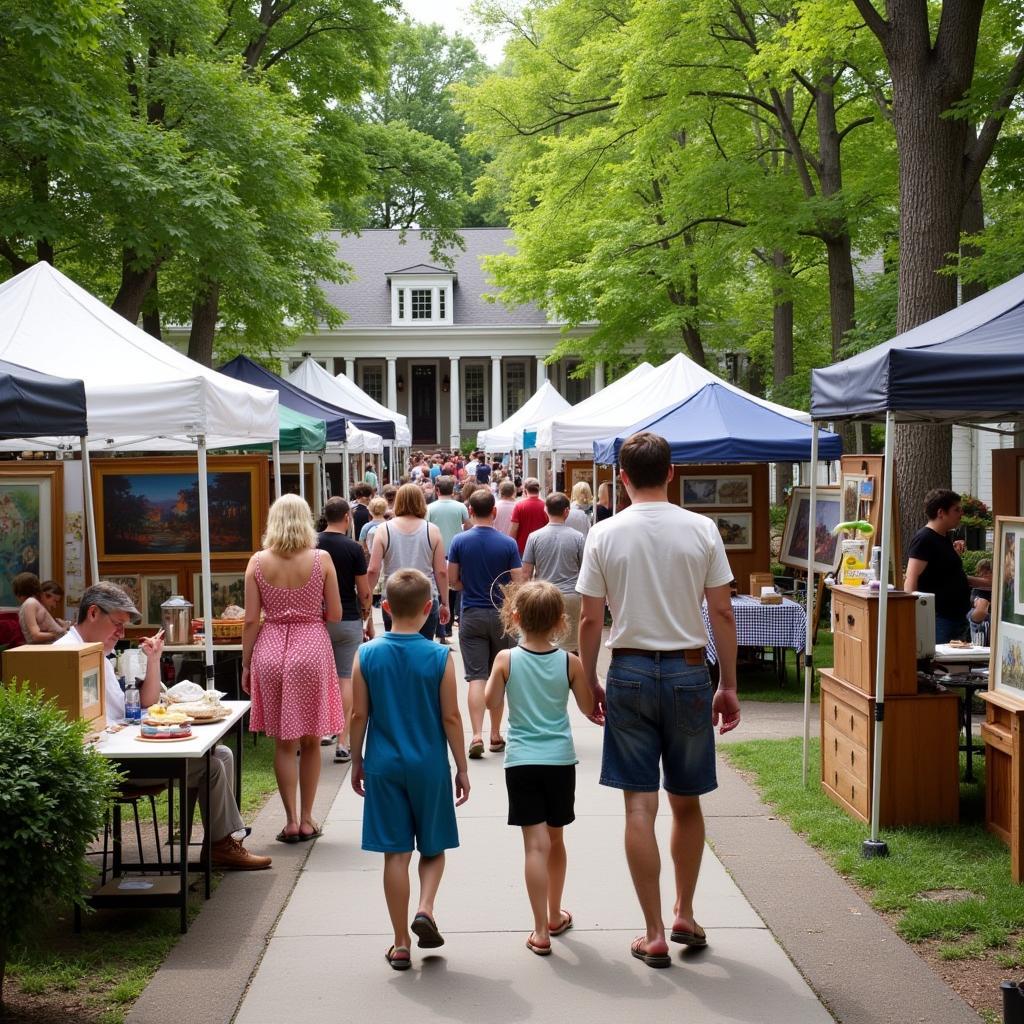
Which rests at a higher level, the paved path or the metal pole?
the metal pole

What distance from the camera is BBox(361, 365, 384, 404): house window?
196 feet

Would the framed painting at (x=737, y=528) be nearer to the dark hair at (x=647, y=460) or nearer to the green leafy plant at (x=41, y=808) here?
the dark hair at (x=647, y=460)

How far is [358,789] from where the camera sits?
206 inches

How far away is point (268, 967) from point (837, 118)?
2337 centimetres

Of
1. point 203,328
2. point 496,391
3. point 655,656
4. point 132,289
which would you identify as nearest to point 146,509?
point 655,656

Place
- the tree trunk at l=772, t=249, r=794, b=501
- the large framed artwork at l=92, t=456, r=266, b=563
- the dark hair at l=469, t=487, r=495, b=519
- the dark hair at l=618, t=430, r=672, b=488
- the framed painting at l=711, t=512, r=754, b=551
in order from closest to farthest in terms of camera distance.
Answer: the dark hair at l=618, t=430, r=672, b=488 < the dark hair at l=469, t=487, r=495, b=519 < the large framed artwork at l=92, t=456, r=266, b=563 < the framed painting at l=711, t=512, r=754, b=551 < the tree trunk at l=772, t=249, r=794, b=501

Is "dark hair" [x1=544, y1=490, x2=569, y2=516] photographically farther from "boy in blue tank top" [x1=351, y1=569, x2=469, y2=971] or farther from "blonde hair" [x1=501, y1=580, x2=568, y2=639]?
"boy in blue tank top" [x1=351, y1=569, x2=469, y2=971]

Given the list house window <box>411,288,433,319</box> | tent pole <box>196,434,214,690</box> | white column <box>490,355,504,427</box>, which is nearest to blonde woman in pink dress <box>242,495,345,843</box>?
tent pole <box>196,434,214,690</box>

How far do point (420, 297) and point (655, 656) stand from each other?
5266cm

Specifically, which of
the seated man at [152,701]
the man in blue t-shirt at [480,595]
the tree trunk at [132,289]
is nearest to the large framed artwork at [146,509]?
the man in blue t-shirt at [480,595]

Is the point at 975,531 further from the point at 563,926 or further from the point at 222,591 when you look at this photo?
the point at 563,926

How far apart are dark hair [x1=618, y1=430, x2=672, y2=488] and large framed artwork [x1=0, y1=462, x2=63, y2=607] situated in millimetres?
6768

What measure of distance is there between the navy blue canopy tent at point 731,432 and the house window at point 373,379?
45462mm

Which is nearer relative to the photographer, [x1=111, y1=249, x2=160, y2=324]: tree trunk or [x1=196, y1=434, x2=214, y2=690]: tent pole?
[x1=196, y1=434, x2=214, y2=690]: tent pole
